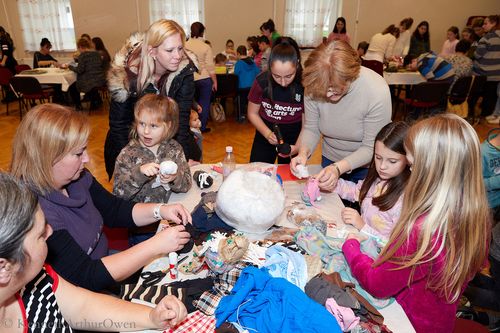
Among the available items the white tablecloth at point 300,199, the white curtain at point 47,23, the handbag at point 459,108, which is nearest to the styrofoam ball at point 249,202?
the white tablecloth at point 300,199

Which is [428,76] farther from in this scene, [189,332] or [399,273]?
[189,332]

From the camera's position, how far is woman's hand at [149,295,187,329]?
4.05 feet

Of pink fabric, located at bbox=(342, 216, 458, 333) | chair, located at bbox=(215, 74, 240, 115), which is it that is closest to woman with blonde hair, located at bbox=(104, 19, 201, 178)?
pink fabric, located at bbox=(342, 216, 458, 333)

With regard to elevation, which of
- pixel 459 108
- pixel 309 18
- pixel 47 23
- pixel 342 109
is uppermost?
pixel 309 18

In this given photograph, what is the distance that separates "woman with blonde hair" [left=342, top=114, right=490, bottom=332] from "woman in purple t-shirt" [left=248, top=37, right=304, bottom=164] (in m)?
1.44

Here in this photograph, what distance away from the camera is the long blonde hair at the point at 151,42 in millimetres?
2428

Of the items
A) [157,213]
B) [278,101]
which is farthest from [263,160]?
[157,213]

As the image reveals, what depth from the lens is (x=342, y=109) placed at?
2.39m

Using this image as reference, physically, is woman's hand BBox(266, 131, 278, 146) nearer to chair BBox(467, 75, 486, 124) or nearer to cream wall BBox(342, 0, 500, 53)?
chair BBox(467, 75, 486, 124)

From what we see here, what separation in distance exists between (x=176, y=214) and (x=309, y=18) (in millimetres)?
9406

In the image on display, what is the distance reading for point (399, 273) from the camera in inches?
51.9

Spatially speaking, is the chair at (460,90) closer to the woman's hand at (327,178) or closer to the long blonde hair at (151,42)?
the woman's hand at (327,178)

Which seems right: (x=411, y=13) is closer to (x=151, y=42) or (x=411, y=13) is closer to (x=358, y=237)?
(x=151, y=42)

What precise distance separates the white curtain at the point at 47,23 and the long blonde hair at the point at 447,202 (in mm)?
10502
